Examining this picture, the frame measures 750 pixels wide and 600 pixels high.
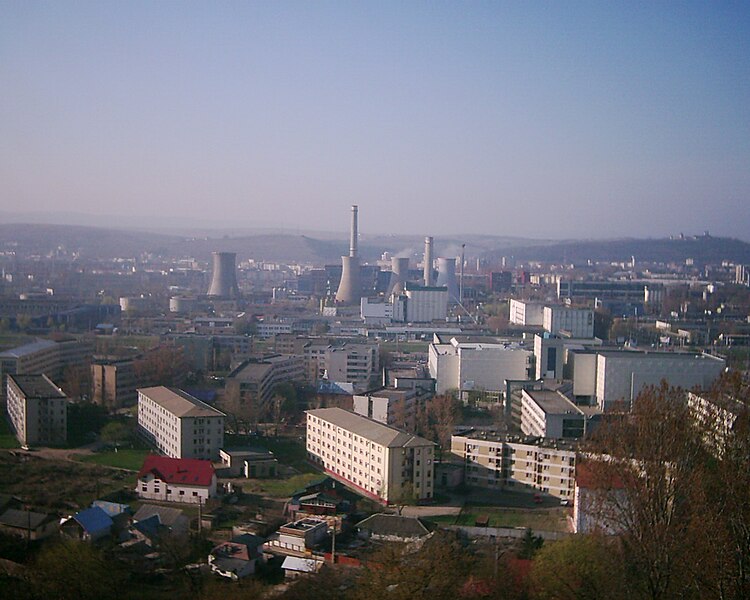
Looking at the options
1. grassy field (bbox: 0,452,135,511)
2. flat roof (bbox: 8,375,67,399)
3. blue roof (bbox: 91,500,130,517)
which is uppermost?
flat roof (bbox: 8,375,67,399)

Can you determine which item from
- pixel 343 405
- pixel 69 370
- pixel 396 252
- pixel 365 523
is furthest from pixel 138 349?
pixel 396 252

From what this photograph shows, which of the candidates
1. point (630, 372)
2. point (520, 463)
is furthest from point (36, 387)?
point (630, 372)

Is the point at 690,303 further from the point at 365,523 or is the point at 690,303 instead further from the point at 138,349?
the point at 365,523

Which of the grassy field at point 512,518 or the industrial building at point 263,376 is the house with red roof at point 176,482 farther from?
the industrial building at point 263,376

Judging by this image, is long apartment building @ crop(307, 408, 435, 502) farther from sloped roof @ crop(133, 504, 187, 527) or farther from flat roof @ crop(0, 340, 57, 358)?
flat roof @ crop(0, 340, 57, 358)

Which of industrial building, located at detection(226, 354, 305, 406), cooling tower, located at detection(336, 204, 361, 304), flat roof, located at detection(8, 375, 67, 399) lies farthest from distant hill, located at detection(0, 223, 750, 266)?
flat roof, located at detection(8, 375, 67, 399)

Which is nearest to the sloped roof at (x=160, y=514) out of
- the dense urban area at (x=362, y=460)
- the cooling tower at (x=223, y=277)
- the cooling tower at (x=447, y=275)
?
the dense urban area at (x=362, y=460)

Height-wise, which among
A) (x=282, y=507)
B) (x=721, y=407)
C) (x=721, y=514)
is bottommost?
(x=282, y=507)
